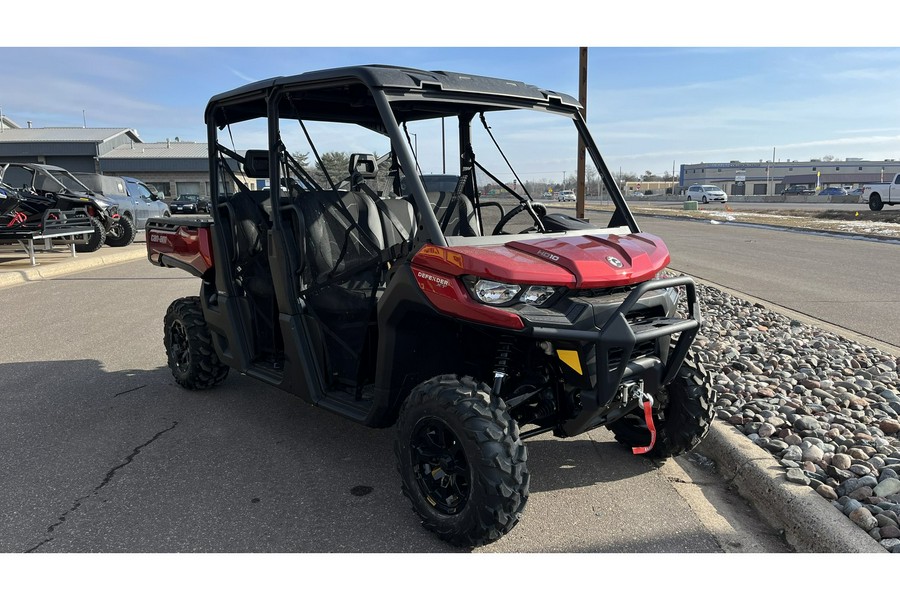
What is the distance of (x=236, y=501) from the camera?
341 cm

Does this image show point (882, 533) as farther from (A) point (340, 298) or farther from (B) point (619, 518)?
(A) point (340, 298)

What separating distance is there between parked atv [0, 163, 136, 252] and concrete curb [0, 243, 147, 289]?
0.68m

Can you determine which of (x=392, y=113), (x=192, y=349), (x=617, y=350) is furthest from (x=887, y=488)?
(x=192, y=349)

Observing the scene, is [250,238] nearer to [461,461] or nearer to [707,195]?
[461,461]

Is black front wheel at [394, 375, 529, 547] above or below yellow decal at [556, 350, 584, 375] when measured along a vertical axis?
below

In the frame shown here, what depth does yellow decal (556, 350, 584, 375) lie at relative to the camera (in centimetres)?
285

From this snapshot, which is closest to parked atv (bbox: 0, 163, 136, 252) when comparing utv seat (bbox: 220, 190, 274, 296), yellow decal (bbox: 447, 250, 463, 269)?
utv seat (bbox: 220, 190, 274, 296)

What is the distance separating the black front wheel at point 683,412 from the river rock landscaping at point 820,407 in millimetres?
275

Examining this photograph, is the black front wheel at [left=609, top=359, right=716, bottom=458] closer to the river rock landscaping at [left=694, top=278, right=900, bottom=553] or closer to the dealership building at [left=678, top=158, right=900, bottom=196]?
the river rock landscaping at [left=694, top=278, right=900, bottom=553]

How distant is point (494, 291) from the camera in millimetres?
2852

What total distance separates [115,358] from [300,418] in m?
2.77

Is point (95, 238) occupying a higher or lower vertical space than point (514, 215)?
lower

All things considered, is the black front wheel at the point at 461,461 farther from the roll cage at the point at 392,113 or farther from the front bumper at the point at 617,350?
the roll cage at the point at 392,113

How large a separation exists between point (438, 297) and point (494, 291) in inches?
10.3
